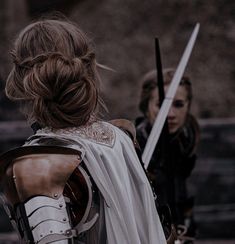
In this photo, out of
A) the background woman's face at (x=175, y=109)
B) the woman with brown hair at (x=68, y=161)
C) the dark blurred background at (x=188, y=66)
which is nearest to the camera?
the woman with brown hair at (x=68, y=161)

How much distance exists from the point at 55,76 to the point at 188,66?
3.01 m

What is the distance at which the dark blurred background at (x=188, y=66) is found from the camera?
17.3 feet

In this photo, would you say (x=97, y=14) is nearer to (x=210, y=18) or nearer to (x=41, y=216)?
(x=210, y=18)

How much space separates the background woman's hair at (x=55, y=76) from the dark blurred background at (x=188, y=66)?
2858mm

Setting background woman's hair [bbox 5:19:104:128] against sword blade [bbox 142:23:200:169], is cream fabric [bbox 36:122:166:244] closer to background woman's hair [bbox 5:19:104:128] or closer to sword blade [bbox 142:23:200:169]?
background woman's hair [bbox 5:19:104:128]

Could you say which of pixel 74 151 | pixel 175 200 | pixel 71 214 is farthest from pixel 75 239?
pixel 175 200

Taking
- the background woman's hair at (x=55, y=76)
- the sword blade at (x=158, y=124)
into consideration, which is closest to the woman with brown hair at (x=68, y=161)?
the background woman's hair at (x=55, y=76)

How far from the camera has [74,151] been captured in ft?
7.52

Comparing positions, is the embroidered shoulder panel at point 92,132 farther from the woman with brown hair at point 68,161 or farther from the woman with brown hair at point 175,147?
the woman with brown hair at point 175,147

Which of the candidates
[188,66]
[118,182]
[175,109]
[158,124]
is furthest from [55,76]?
[188,66]

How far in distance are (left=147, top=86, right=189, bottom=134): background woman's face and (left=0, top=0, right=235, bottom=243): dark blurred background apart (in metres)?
0.59

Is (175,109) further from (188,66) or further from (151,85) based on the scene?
(188,66)

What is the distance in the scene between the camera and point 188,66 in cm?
529

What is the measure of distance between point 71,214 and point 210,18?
124 inches
